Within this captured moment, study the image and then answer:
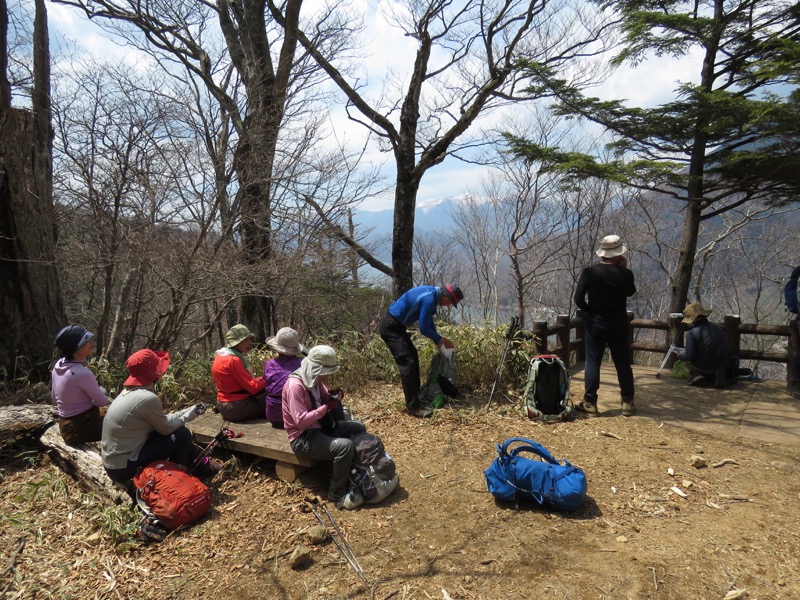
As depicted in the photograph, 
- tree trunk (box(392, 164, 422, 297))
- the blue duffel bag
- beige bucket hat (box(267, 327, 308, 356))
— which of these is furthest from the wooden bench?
tree trunk (box(392, 164, 422, 297))

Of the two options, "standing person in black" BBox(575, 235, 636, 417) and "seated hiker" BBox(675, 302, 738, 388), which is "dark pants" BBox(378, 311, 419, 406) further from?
"seated hiker" BBox(675, 302, 738, 388)

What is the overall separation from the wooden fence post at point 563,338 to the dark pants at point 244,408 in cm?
434

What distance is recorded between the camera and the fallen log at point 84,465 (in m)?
3.48

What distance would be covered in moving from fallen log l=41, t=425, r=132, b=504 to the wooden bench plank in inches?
29.4

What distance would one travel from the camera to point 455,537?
3.04 metres

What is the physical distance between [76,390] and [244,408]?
4.31 ft

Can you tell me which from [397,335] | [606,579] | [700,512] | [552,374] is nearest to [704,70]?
[552,374]

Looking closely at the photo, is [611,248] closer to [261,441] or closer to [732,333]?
[732,333]

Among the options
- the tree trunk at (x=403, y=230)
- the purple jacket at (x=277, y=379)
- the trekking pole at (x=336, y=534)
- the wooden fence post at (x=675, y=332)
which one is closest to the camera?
the trekking pole at (x=336, y=534)

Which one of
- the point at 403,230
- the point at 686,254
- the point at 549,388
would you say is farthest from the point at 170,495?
the point at 686,254

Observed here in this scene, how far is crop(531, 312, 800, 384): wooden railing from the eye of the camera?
5875 mm

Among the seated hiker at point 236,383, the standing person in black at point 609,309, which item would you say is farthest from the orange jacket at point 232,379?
the standing person in black at point 609,309

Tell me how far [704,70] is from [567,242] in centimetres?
1040

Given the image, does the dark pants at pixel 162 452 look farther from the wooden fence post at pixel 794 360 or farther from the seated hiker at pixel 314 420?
the wooden fence post at pixel 794 360
